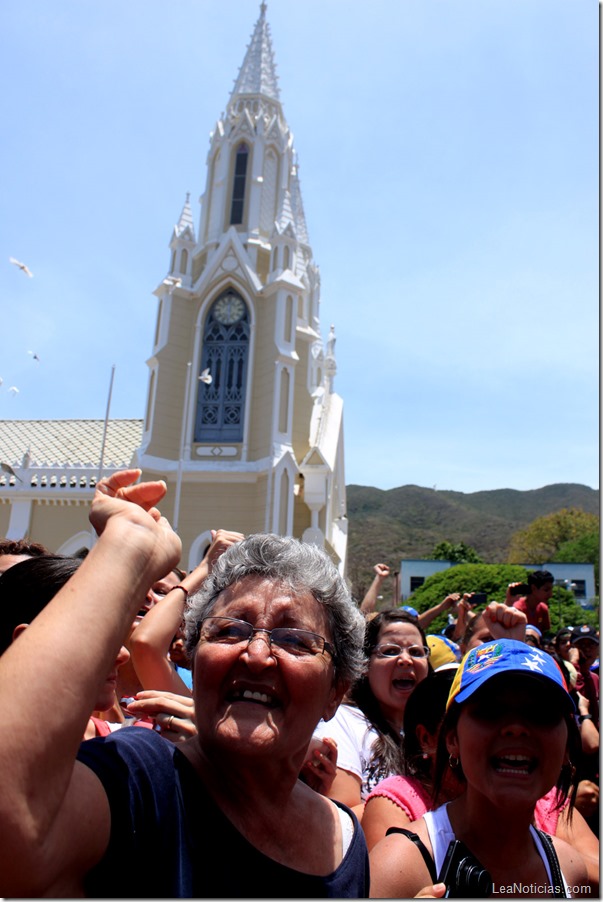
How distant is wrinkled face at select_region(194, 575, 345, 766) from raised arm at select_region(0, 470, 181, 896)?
34 cm

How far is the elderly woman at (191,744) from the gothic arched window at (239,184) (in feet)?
88.6

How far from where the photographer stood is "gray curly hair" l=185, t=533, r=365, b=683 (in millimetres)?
1688

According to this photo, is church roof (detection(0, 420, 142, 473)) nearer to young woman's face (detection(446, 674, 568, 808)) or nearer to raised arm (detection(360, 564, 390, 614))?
raised arm (detection(360, 564, 390, 614))

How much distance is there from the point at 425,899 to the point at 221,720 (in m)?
0.58

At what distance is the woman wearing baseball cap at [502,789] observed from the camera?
69.8 inches

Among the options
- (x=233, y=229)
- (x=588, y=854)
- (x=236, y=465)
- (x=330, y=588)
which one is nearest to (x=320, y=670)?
(x=330, y=588)

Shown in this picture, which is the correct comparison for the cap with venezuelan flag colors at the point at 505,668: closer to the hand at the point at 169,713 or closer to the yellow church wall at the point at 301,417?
the hand at the point at 169,713

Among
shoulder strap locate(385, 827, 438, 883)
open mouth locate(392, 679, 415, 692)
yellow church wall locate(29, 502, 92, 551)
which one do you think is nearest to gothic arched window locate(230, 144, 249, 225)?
yellow church wall locate(29, 502, 92, 551)

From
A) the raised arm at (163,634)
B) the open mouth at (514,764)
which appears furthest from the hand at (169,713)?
the open mouth at (514,764)

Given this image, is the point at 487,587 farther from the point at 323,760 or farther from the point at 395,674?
the point at 323,760

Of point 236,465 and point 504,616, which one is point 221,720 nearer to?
point 504,616

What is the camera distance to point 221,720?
1428 mm

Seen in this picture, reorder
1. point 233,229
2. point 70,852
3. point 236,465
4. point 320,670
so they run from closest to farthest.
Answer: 1. point 70,852
2. point 320,670
3. point 236,465
4. point 233,229

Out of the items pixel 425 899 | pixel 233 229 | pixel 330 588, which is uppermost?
pixel 233 229
